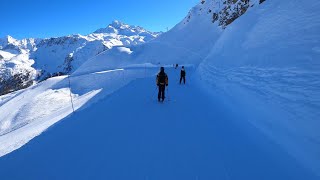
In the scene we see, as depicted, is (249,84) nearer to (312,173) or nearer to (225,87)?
(225,87)

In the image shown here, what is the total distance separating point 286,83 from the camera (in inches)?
346

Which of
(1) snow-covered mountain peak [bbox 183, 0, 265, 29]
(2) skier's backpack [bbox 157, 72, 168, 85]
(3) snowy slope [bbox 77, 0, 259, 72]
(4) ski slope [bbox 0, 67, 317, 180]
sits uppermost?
(1) snow-covered mountain peak [bbox 183, 0, 265, 29]

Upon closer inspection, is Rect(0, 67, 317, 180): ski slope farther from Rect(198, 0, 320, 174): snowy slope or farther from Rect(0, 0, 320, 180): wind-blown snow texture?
Rect(198, 0, 320, 174): snowy slope

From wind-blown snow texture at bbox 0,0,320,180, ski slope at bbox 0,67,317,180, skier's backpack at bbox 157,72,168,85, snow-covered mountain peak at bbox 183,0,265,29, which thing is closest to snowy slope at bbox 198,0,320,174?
wind-blown snow texture at bbox 0,0,320,180

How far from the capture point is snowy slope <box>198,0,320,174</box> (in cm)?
647

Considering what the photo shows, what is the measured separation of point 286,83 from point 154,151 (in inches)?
201

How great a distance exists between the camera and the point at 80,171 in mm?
6164

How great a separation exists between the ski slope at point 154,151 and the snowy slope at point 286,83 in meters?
0.48

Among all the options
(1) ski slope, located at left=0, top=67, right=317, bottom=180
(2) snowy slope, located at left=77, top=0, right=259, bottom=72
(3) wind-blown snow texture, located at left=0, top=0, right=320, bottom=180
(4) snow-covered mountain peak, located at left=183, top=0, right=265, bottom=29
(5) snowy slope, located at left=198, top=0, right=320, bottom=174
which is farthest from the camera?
(4) snow-covered mountain peak, located at left=183, top=0, right=265, bottom=29

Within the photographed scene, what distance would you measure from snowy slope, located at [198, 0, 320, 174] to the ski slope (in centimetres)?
48

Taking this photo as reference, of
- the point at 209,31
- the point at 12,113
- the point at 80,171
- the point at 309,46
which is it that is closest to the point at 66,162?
the point at 80,171

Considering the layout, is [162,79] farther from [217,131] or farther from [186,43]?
[186,43]

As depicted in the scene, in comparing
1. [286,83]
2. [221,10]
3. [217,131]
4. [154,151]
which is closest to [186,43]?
[221,10]

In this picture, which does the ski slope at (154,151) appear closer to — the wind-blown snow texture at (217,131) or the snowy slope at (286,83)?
the wind-blown snow texture at (217,131)
